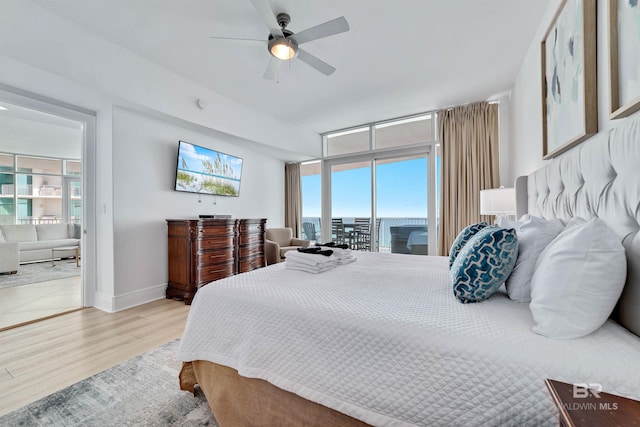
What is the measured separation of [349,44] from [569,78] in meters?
1.77

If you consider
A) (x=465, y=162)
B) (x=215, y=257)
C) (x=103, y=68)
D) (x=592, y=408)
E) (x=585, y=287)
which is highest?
(x=103, y=68)

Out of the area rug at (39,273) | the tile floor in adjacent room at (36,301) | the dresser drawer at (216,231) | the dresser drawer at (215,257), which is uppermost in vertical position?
the dresser drawer at (216,231)

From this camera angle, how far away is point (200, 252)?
329cm

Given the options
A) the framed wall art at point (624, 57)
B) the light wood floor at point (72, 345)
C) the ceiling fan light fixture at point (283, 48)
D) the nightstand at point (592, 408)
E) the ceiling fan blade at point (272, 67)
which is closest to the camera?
the nightstand at point (592, 408)

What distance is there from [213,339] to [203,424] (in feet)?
1.45

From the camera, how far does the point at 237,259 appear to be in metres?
3.81

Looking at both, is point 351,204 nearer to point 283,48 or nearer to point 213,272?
point 213,272

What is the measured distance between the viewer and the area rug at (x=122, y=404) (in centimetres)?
138

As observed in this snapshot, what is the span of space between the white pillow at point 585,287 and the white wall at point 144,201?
3.62 meters

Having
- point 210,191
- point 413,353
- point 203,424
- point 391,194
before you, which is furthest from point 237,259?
point 413,353

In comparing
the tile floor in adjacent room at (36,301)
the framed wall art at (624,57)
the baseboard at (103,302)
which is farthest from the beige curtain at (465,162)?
the tile floor in adjacent room at (36,301)

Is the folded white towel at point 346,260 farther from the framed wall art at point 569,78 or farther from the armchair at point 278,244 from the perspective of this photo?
the armchair at point 278,244

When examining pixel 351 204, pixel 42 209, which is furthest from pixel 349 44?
pixel 42 209

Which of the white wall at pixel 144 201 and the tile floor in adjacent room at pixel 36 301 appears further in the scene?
the white wall at pixel 144 201
